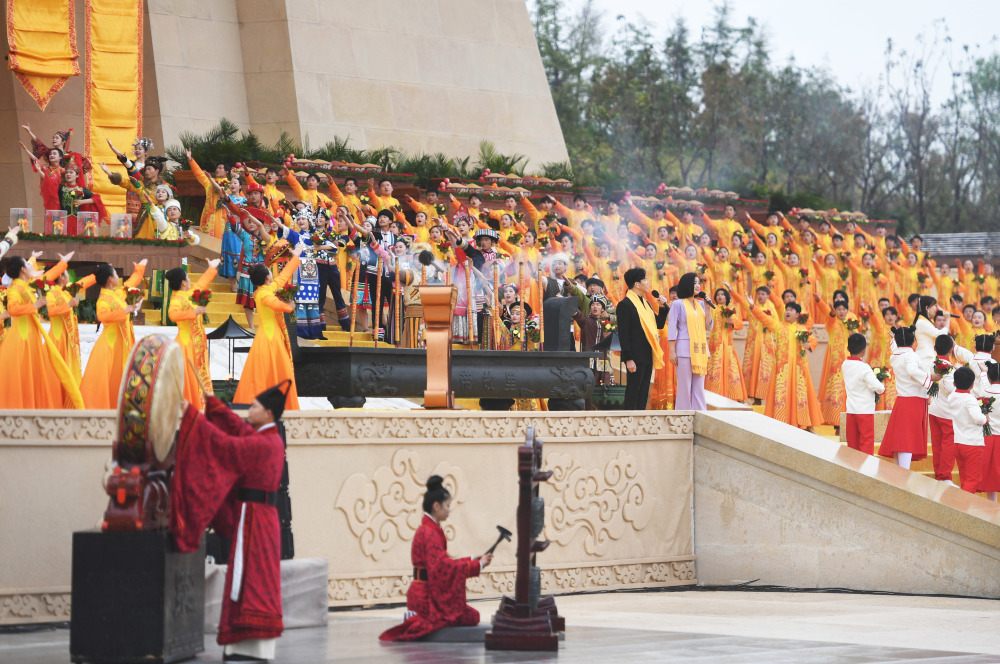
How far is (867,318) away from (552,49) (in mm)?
29668

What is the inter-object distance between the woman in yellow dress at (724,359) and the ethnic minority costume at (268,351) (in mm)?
6949

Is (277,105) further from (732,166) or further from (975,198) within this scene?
(975,198)

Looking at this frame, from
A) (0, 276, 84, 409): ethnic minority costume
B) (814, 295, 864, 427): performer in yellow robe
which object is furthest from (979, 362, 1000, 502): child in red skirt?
(0, 276, 84, 409): ethnic minority costume

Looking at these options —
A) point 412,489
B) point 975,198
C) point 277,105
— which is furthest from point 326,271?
point 975,198

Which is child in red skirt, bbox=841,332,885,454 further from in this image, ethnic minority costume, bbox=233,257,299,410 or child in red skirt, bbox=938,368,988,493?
ethnic minority costume, bbox=233,257,299,410

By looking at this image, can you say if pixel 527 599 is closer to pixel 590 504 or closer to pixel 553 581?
pixel 553 581

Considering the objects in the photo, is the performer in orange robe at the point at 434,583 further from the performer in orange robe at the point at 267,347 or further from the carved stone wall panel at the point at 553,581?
the performer in orange robe at the point at 267,347

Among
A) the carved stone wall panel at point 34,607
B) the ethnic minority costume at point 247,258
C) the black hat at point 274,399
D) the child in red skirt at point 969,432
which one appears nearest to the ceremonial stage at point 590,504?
the carved stone wall panel at point 34,607

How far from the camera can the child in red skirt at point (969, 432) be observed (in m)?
12.1

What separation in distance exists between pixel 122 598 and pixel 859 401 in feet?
29.3

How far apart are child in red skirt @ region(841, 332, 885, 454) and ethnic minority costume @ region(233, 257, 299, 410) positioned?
18.1 feet

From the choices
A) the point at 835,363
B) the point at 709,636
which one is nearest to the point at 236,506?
the point at 709,636

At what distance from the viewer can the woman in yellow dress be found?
1680 cm

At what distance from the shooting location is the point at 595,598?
9.80 m
